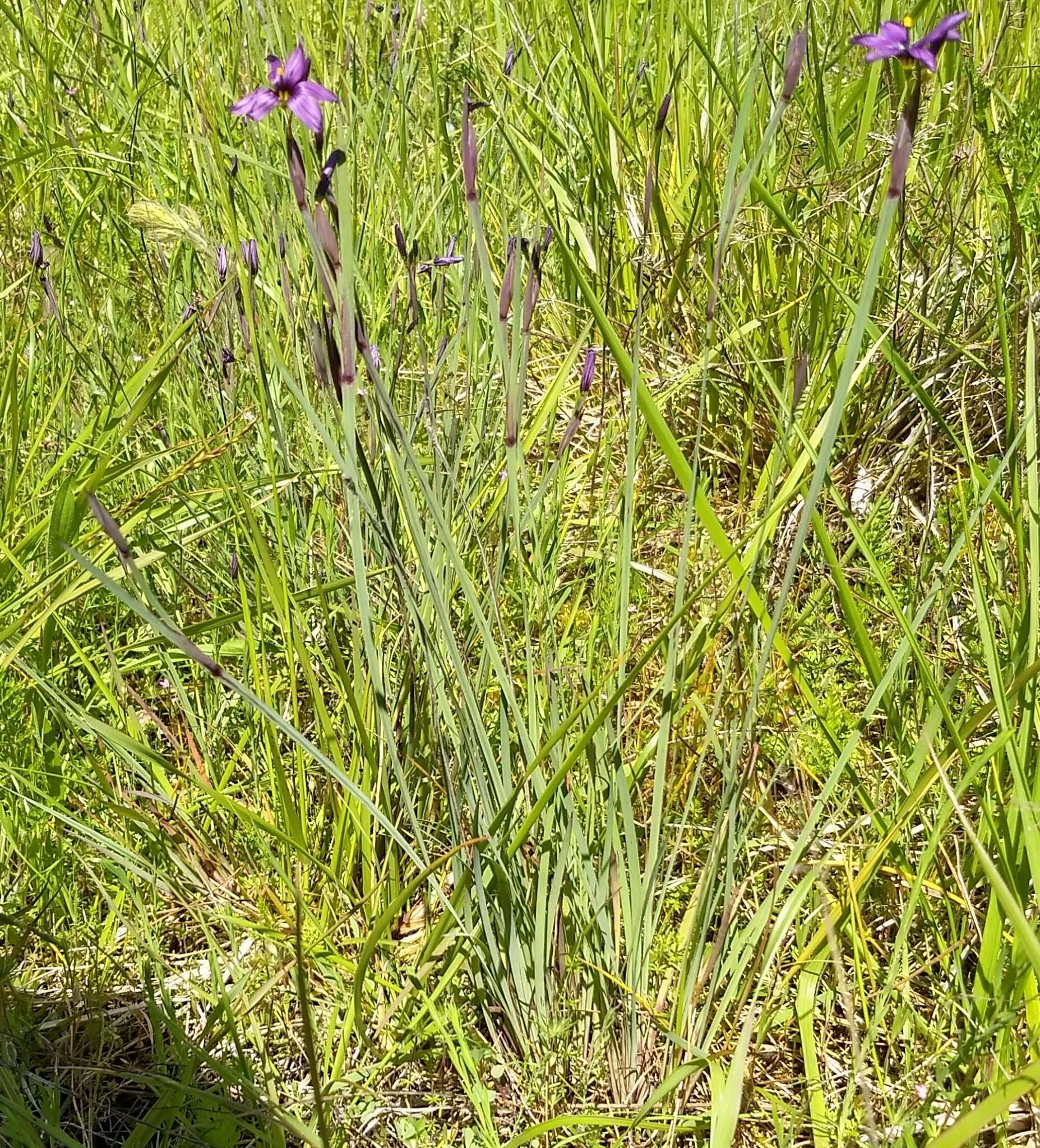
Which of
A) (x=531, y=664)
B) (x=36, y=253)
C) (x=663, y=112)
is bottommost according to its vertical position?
(x=531, y=664)

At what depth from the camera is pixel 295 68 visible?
0.84 metres

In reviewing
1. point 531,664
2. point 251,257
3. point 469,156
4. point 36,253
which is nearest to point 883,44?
point 469,156

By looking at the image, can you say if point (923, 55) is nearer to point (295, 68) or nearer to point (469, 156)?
point (469, 156)

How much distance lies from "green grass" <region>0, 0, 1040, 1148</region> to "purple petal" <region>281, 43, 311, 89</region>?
0.18ft

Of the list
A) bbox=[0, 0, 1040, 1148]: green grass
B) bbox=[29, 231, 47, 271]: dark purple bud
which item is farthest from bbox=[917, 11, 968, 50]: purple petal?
bbox=[29, 231, 47, 271]: dark purple bud

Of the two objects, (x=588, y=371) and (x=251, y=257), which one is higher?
(x=251, y=257)

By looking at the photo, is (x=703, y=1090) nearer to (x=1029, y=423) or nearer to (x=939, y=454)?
(x=1029, y=423)

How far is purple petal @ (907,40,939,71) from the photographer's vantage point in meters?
0.72

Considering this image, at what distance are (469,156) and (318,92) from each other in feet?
0.41

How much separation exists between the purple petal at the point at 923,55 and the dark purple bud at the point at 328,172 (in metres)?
0.41

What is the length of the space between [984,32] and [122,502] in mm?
1889

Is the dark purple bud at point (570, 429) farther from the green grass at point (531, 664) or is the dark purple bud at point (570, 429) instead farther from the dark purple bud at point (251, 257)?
the dark purple bud at point (251, 257)

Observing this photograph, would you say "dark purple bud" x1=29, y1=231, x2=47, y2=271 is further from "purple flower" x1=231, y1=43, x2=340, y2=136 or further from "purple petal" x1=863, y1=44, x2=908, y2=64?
"purple petal" x1=863, y1=44, x2=908, y2=64

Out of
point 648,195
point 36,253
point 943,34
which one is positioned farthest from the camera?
point 36,253
